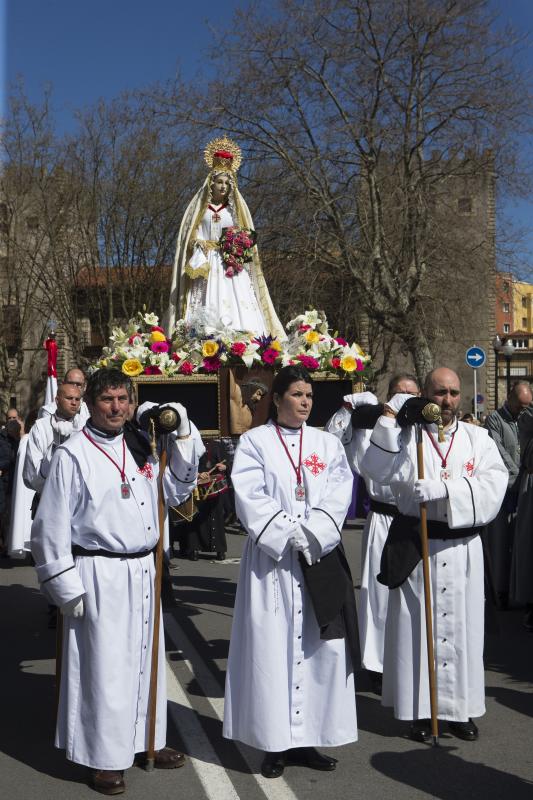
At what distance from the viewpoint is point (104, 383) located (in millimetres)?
4926

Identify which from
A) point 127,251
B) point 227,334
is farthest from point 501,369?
point 227,334

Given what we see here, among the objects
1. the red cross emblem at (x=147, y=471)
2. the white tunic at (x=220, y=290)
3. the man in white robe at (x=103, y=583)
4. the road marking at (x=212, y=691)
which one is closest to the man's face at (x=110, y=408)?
the man in white robe at (x=103, y=583)

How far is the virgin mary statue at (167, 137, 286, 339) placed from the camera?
10977 mm

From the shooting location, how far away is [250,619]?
194 inches

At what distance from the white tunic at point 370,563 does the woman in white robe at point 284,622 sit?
1.47m

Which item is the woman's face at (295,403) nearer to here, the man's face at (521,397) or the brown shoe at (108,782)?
the brown shoe at (108,782)

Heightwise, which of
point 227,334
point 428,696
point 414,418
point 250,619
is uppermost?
point 227,334

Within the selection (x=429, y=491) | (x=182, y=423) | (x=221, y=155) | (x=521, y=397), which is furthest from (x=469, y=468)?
(x=221, y=155)

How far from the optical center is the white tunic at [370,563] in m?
6.61

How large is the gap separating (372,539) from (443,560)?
4.74ft

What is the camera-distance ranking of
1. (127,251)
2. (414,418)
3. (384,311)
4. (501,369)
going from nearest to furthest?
(414,418), (384,311), (127,251), (501,369)

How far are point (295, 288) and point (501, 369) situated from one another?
5893 centimetres

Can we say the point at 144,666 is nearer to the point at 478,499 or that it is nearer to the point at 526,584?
the point at 478,499

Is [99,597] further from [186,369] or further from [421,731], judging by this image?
[186,369]
